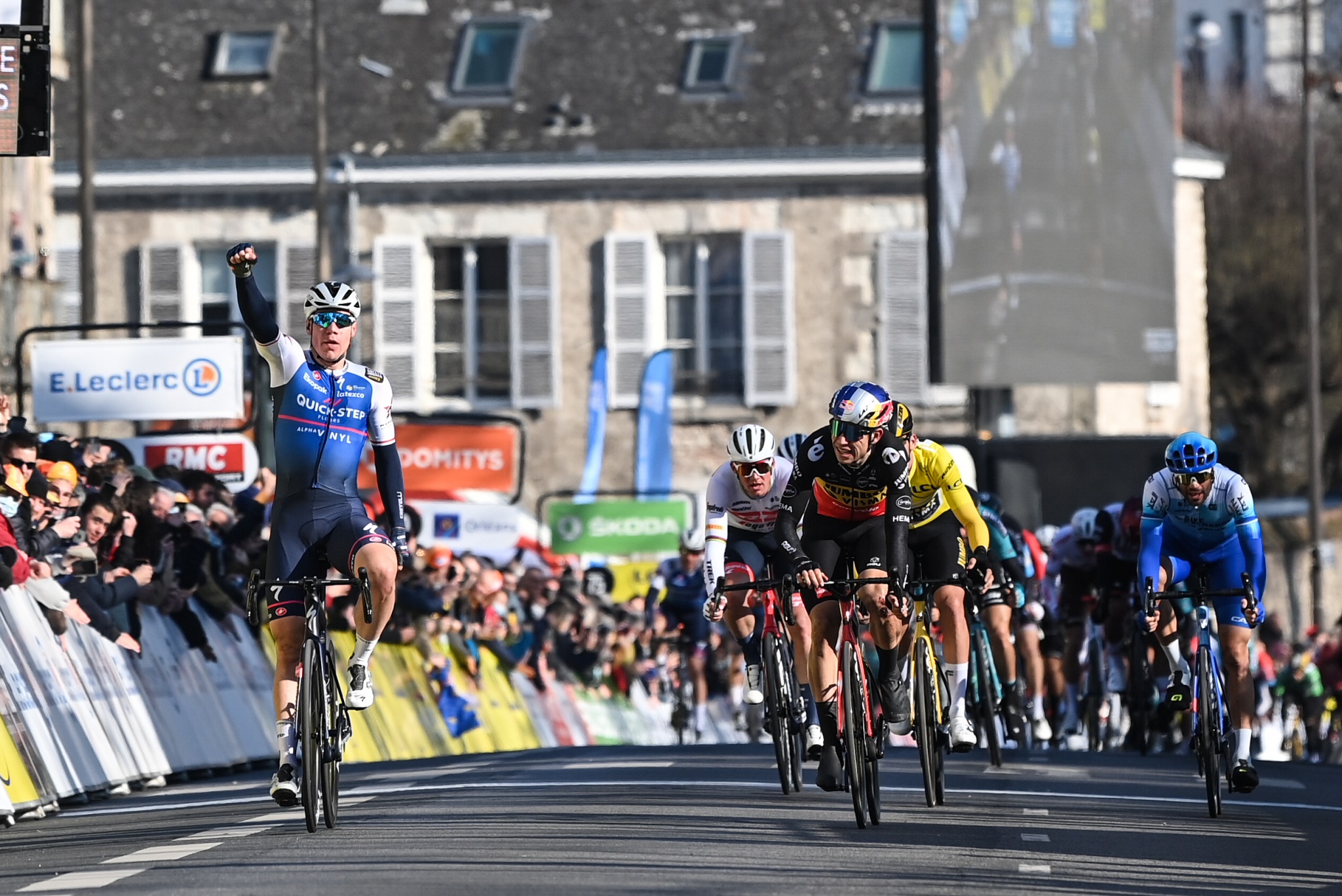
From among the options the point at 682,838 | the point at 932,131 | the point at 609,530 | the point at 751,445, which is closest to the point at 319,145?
the point at 609,530

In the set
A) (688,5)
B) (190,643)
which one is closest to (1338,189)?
(688,5)

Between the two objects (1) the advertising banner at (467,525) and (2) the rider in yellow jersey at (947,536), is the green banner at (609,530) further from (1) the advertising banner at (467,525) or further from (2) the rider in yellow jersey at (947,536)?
(2) the rider in yellow jersey at (947,536)

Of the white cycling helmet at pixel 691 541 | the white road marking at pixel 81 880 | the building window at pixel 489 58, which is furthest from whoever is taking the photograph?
the building window at pixel 489 58

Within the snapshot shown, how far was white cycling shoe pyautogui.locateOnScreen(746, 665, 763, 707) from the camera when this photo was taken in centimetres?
1501

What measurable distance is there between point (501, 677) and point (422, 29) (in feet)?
61.2

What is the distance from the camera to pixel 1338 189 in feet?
182

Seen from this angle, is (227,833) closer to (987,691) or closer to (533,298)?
(987,691)

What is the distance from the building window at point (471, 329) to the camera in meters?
41.3

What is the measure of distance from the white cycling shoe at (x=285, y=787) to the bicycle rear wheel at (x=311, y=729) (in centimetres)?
5

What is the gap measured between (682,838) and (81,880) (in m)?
2.59

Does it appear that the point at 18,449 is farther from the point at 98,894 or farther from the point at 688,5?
the point at 688,5

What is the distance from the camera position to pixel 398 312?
41.0 m

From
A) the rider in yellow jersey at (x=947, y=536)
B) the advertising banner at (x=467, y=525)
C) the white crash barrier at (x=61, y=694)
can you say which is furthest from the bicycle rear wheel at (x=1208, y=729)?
the advertising banner at (x=467, y=525)

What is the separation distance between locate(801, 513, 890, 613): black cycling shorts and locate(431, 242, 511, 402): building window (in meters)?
28.0
